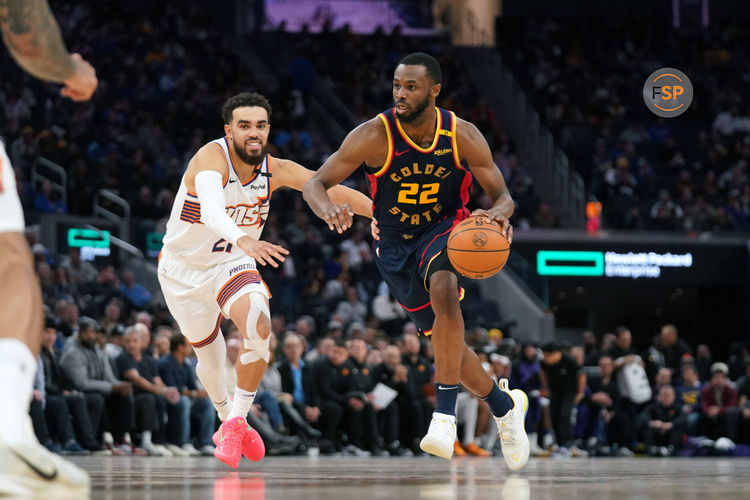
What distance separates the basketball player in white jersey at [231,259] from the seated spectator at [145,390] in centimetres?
504

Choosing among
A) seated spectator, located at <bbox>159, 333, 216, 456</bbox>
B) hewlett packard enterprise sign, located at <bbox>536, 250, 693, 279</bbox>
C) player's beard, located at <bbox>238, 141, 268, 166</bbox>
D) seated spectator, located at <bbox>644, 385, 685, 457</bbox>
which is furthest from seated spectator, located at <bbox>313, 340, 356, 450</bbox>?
hewlett packard enterprise sign, located at <bbox>536, 250, 693, 279</bbox>

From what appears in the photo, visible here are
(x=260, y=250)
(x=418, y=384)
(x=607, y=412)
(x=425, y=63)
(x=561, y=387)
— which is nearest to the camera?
(x=260, y=250)

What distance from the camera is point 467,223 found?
5.70 m

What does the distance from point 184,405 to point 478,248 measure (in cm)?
707

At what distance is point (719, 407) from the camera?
13.9 metres

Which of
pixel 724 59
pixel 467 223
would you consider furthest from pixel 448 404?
pixel 724 59

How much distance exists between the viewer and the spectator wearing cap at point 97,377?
447 inches

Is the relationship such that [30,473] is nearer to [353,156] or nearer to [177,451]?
[353,156]

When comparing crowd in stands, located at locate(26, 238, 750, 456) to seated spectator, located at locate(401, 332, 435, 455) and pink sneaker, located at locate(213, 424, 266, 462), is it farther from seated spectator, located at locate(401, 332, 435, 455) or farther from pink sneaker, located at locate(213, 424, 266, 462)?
pink sneaker, located at locate(213, 424, 266, 462)

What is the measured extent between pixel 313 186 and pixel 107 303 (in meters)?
8.86

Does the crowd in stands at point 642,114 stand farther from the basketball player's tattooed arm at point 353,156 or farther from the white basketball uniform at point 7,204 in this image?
the white basketball uniform at point 7,204

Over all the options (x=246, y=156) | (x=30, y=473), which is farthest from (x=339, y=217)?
(x=30, y=473)

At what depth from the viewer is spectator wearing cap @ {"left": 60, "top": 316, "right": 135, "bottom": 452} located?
37.2 ft

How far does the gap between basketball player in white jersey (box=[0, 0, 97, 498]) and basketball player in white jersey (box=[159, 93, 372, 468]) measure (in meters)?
2.86
